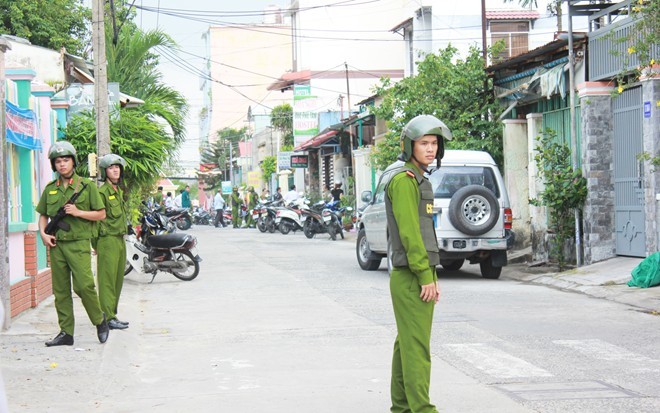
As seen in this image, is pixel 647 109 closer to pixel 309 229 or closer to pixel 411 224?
pixel 411 224

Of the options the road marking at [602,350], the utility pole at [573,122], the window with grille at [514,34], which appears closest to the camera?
the road marking at [602,350]

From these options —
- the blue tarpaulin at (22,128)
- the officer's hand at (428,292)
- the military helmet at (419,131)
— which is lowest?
the officer's hand at (428,292)

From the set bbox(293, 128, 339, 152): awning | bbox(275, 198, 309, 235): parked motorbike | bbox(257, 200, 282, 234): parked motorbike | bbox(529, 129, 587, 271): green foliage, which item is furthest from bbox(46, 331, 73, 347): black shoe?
bbox(293, 128, 339, 152): awning

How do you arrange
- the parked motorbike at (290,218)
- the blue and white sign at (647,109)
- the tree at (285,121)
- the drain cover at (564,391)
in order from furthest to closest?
the tree at (285,121), the parked motorbike at (290,218), the blue and white sign at (647,109), the drain cover at (564,391)

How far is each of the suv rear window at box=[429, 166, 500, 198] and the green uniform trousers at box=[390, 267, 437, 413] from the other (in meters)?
10.3

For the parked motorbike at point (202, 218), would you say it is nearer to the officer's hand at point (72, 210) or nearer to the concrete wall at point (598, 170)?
the concrete wall at point (598, 170)

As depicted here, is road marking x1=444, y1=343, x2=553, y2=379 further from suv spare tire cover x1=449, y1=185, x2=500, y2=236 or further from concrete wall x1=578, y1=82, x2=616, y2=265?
concrete wall x1=578, y1=82, x2=616, y2=265

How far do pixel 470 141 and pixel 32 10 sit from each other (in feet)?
49.7

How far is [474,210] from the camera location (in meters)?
15.8

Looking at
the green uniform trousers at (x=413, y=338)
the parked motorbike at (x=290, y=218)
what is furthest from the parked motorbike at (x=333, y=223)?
the green uniform trousers at (x=413, y=338)

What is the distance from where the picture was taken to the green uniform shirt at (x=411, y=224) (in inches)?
232

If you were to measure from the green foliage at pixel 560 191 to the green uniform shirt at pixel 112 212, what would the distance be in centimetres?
854

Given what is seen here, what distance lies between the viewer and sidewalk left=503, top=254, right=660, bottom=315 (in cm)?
1298

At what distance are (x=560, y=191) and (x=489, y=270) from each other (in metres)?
1.86
